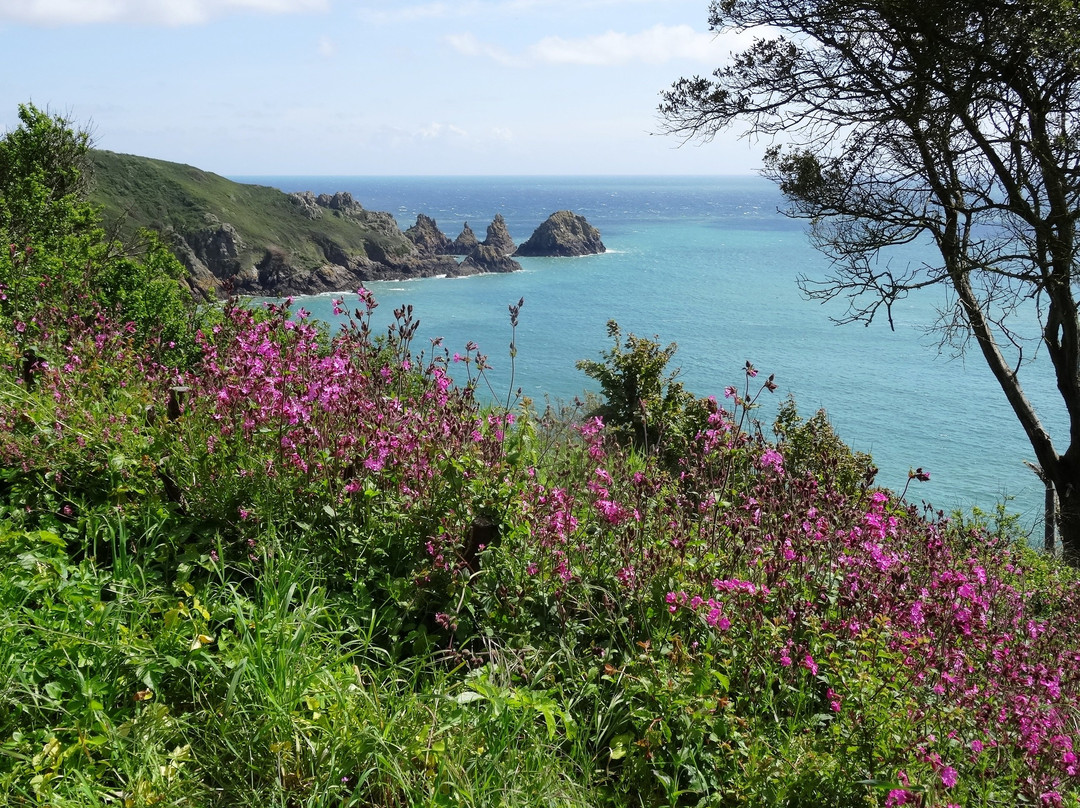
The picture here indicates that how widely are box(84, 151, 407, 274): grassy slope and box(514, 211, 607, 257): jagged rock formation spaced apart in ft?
82.6

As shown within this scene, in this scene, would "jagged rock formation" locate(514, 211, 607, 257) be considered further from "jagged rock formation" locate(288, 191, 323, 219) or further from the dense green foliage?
the dense green foliage

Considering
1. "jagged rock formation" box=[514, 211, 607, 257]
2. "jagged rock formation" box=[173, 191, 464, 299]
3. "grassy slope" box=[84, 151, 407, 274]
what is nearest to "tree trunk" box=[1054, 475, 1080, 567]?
"jagged rock formation" box=[173, 191, 464, 299]

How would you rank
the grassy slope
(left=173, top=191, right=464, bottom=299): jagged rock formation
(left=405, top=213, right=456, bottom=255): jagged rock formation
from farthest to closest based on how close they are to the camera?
(left=405, top=213, right=456, bottom=255): jagged rock formation < the grassy slope < (left=173, top=191, right=464, bottom=299): jagged rock formation

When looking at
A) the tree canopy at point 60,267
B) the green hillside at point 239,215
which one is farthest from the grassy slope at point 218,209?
the tree canopy at point 60,267

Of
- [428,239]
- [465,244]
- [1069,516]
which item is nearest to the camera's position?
[1069,516]

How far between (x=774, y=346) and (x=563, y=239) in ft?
205

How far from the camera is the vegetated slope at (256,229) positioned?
8244cm

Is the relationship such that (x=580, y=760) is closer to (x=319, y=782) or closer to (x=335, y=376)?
(x=319, y=782)

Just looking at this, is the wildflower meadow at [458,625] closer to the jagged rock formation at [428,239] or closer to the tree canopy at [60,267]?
the tree canopy at [60,267]

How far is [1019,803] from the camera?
2492 millimetres

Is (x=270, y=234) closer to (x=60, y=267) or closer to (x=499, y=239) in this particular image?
(x=499, y=239)

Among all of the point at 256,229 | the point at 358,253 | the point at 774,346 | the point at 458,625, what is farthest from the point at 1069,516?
the point at 358,253

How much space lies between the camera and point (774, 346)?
63.6 metres

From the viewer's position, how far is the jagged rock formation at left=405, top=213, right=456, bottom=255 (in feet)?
362
